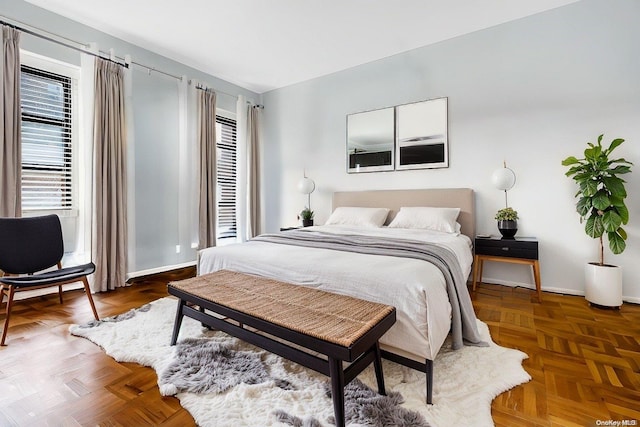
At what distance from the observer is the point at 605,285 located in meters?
2.62

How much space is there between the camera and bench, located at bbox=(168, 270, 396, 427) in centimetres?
122

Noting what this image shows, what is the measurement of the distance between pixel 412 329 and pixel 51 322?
2.83 meters

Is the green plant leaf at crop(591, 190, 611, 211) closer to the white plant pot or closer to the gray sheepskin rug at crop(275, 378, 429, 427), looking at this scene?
the white plant pot

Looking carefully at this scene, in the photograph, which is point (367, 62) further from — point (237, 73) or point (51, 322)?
point (51, 322)

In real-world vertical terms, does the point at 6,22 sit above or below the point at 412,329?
above

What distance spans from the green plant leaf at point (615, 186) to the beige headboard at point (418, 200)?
1.14m

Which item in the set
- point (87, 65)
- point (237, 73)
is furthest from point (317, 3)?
point (87, 65)

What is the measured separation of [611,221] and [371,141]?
2.68m

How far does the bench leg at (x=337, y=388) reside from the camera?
1.20m

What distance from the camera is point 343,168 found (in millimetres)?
4488

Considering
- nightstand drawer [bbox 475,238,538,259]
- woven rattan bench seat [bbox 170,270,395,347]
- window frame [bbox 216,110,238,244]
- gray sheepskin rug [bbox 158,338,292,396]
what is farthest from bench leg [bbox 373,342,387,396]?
window frame [bbox 216,110,238,244]

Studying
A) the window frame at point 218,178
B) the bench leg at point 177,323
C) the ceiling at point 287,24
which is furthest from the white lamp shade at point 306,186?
the bench leg at point 177,323

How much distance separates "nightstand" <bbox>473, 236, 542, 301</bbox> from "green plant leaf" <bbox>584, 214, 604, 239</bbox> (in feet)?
1.37

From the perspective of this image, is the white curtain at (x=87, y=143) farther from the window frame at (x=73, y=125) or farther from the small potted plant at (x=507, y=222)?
the small potted plant at (x=507, y=222)
